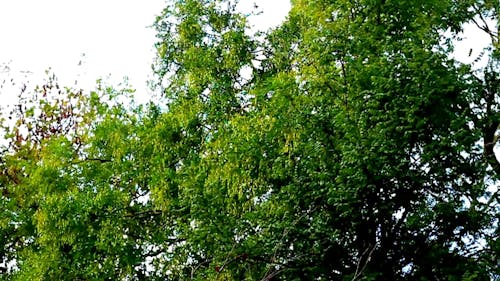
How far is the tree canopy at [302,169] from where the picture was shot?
315 inches

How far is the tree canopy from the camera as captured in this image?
801 centimetres

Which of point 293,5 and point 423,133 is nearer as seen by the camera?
point 423,133

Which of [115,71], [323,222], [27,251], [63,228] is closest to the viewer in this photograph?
[323,222]

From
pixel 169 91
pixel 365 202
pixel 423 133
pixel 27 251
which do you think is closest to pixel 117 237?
pixel 27 251

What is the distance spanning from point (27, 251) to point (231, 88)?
129 inches

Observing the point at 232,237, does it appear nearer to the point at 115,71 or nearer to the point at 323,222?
the point at 323,222

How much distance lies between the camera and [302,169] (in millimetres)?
8227

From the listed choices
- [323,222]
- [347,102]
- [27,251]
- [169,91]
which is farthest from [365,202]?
[27,251]

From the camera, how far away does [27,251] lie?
30.9ft

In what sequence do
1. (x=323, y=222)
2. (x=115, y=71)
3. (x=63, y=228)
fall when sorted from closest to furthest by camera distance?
(x=323, y=222), (x=63, y=228), (x=115, y=71)

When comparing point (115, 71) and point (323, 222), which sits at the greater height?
point (115, 71)

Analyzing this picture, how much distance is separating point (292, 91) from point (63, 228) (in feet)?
10.1

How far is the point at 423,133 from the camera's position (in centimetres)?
811

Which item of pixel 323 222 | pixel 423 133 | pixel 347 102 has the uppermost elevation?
pixel 347 102
